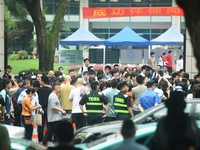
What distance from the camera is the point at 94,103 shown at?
53.1 feet

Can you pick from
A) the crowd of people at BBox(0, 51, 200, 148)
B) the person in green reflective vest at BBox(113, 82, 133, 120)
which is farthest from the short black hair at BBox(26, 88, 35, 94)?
the person in green reflective vest at BBox(113, 82, 133, 120)

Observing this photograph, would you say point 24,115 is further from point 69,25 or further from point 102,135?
point 69,25

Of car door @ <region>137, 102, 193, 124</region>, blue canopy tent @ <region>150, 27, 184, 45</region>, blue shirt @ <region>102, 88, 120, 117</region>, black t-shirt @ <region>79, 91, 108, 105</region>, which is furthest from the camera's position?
blue canopy tent @ <region>150, 27, 184, 45</region>

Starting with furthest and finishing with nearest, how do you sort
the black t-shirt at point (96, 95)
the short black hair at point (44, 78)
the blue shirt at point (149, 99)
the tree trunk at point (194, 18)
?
1. the short black hair at point (44, 78)
2. the black t-shirt at point (96, 95)
3. the blue shirt at point (149, 99)
4. the tree trunk at point (194, 18)

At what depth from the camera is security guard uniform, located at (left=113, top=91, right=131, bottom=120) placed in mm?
15828

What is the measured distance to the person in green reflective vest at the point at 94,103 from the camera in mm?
16094

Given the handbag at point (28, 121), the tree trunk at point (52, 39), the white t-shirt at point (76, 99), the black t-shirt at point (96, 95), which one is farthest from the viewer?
the tree trunk at point (52, 39)

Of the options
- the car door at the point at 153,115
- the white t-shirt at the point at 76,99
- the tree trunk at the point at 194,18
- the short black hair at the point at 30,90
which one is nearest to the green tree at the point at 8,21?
the short black hair at the point at 30,90

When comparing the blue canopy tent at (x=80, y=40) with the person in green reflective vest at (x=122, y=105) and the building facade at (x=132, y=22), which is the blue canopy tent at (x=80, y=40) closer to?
the person in green reflective vest at (x=122, y=105)

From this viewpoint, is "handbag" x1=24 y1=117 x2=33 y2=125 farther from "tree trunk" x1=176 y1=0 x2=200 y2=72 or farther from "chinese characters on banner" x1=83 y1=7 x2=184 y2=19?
"chinese characters on banner" x1=83 y1=7 x2=184 y2=19

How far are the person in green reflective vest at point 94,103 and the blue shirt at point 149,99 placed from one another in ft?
2.84

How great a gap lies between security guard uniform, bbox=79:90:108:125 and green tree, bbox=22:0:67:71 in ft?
41.4

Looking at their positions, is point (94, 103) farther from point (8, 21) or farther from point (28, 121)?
point (8, 21)

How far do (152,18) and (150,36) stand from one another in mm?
1938
